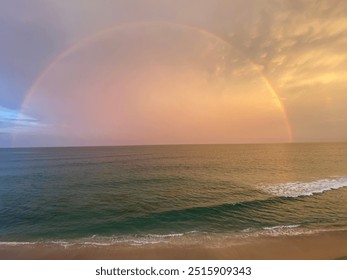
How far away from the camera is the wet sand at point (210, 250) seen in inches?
410

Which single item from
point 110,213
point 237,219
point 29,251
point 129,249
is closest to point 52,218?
point 110,213

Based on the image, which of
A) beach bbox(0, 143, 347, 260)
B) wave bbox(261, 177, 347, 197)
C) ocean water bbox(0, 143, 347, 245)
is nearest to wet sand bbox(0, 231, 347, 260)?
beach bbox(0, 143, 347, 260)

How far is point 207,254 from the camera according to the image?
1065cm

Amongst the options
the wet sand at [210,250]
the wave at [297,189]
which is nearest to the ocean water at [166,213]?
the wave at [297,189]

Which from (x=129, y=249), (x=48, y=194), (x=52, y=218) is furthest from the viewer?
(x=48, y=194)

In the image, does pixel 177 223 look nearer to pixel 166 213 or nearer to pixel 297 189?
pixel 166 213

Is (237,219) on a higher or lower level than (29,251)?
higher

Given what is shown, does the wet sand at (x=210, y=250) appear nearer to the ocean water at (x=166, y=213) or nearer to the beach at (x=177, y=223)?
the beach at (x=177, y=223)

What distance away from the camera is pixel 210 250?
11.1 meters

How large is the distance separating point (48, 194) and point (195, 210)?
1909 centimetres

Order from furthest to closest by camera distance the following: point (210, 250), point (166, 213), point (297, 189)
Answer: point (297, 189) < point (166, 213) < point (210, 250)

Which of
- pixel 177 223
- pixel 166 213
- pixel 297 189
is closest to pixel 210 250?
pixel 177 223

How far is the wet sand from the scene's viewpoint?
34.2ft

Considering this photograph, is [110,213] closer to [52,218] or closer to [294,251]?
[52,218]
